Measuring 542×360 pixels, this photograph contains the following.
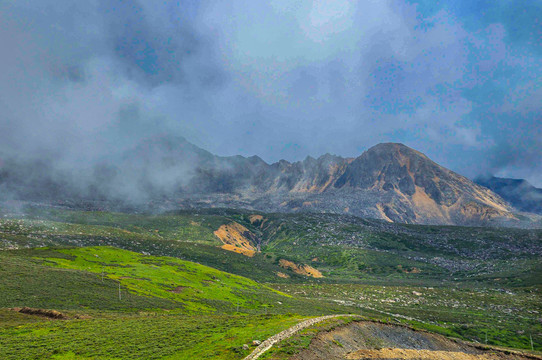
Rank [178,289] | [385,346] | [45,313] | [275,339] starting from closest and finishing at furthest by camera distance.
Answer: [275,339] → [385,346] → [45,313] → [178,289]

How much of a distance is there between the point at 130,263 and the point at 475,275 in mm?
201630

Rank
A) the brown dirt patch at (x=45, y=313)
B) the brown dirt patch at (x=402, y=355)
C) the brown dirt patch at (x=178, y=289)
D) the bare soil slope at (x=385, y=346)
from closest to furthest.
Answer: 1. the brown dirt patch at (x=402, y=355)
2. the bare soil slope at (x=385, y=346)
3. the brown dirt patch at (x=45, y=313)
4. the brown dirt patch at (x=178, y=289)

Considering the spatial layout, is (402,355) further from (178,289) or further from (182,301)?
(178,289)

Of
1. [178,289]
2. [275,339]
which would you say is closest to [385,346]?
[275,339]

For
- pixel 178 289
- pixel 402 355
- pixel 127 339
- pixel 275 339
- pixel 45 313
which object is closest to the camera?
pixel 402 355

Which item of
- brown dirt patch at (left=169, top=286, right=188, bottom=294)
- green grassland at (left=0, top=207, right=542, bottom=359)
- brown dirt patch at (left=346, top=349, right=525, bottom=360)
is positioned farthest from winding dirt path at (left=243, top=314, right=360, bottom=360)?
brown dirt patch at (left=169, top=286, right=188, bottom=294)

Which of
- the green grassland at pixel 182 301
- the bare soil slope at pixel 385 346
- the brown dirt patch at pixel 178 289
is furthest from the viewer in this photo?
the brown dirt patch at pixel 178 289

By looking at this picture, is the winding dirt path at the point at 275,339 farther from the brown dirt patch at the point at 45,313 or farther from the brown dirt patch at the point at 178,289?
the brown dirt patch at the point at 178,289

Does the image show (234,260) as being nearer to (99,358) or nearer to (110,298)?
(110,298)

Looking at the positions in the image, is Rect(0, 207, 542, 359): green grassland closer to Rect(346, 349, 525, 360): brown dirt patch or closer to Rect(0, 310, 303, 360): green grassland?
Rect(0, 310, 303, 360): green grassland

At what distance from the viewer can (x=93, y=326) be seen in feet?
146

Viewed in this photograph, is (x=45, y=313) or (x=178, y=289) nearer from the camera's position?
(x=45, y=313)

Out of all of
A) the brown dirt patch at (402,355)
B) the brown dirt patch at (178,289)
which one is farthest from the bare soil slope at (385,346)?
the brown dirt patch at (178,289)

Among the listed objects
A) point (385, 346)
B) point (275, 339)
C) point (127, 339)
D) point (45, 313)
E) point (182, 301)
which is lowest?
point (182, 301)
